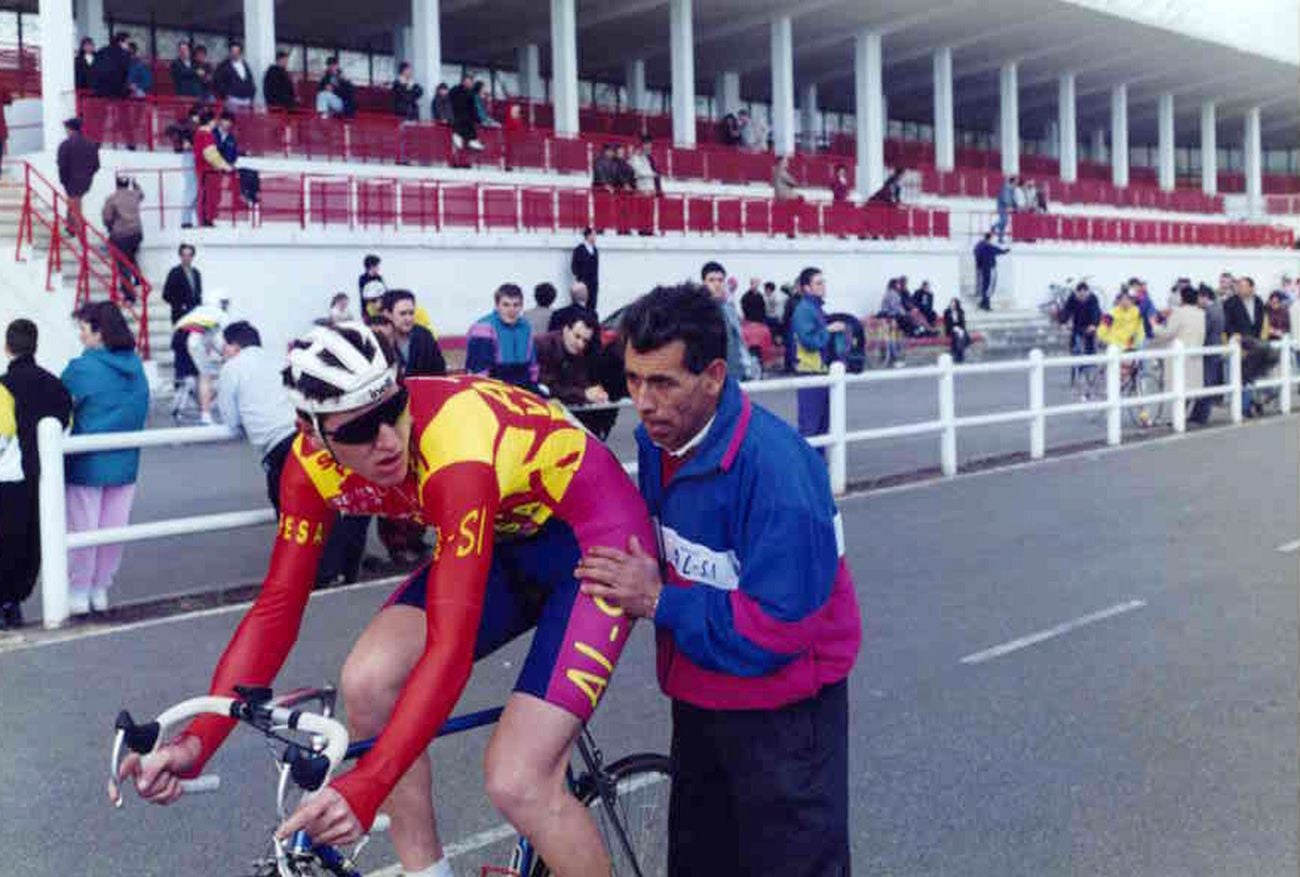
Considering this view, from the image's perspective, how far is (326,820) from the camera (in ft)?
10.3

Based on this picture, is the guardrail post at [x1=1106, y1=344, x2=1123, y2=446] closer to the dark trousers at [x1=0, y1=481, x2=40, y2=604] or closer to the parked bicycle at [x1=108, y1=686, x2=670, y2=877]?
the dark trousers at [x1=0, y1=481, x2=40, y2=604]

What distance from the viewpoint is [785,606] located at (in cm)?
341

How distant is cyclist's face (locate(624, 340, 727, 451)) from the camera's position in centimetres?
356

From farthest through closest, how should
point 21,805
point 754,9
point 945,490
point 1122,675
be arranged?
1. point 754,9
2. point 945,490
3. point 1122,675
4. point 21,805

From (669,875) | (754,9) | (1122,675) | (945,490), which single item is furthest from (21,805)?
(754,9)

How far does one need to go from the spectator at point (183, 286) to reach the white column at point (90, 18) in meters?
16.5

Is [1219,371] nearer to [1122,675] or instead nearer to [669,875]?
[1122,675]

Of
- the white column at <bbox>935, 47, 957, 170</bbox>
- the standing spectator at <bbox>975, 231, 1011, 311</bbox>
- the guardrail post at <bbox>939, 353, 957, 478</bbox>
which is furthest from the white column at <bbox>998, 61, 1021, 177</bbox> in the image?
the guardrail post at <bbox>939, 353, 957, 478</bbox>

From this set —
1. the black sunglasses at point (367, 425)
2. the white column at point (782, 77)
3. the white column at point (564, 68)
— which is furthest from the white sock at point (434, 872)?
the white column at point (782, 77)

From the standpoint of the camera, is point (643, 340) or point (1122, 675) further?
point (1122, 675)

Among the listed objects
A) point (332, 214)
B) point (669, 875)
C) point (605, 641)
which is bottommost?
point (669, 875)

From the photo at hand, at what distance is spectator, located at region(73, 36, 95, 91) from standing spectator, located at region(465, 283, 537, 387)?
57.0ft

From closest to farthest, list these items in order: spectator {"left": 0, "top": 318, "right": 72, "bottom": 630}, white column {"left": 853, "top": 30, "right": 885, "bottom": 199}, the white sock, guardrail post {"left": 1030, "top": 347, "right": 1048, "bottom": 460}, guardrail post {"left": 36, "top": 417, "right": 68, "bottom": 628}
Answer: the white sock < guardrail post {"left": 36, "top": 417, "right": 68, "bottom": 628} < spectator {"left": 0, "top": 318, "right": 72, "bottom": 630} < guardrail post {"left": 1030, "top": 347, "right": 1048, "bottom": 460} < white column {"left": 853, "top": 30, "right": 885, "bottom": 199}

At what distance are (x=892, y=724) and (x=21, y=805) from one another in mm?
3469
